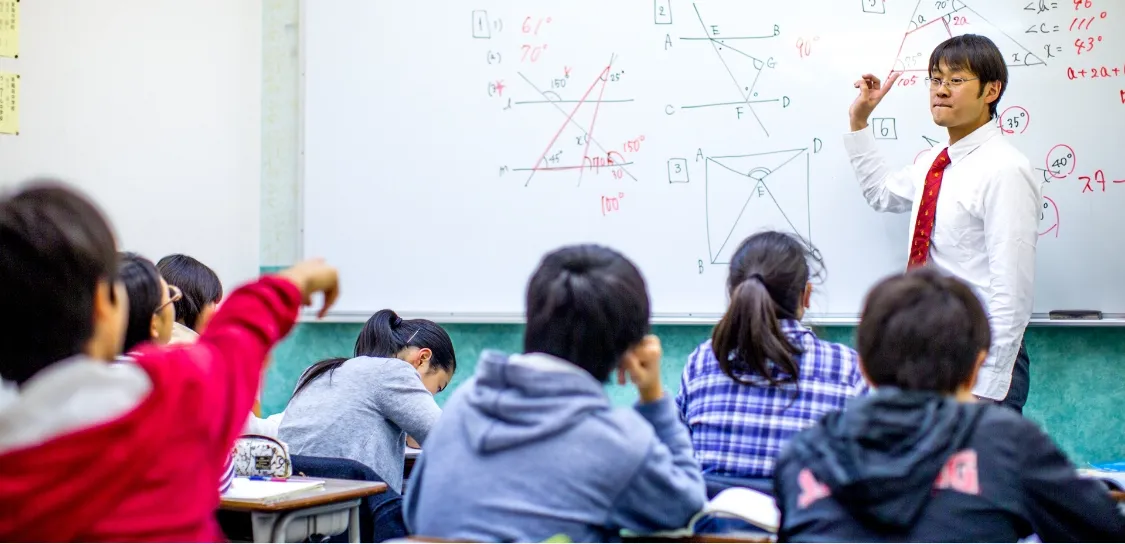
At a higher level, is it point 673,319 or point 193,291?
point 193,291

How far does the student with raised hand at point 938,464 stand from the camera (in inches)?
57.6

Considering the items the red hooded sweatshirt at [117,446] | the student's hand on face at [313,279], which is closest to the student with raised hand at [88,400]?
the red hooded sweatshirt at [117,446]

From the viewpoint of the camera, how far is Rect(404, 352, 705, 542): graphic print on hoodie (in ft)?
5.07

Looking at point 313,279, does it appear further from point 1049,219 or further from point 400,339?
point 1049,219

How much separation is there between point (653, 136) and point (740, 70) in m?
0.38

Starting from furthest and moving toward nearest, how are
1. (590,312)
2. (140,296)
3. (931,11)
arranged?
(931,11), (140,296), (590,312)

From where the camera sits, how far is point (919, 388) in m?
1.54

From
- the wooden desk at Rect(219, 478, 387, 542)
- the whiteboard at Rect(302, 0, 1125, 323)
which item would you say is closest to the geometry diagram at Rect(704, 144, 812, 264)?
the whiteboard at Rect(302, 0, 1125, 323)

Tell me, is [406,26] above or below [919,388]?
above

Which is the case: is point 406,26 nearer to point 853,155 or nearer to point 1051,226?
point 853,155

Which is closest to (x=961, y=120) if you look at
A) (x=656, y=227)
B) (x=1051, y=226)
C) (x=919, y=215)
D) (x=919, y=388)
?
(x=919, y=215)

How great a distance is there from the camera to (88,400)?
48.8 inches

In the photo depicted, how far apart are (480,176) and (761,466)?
7.11 ft

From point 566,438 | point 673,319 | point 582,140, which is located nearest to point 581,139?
point 582,140
